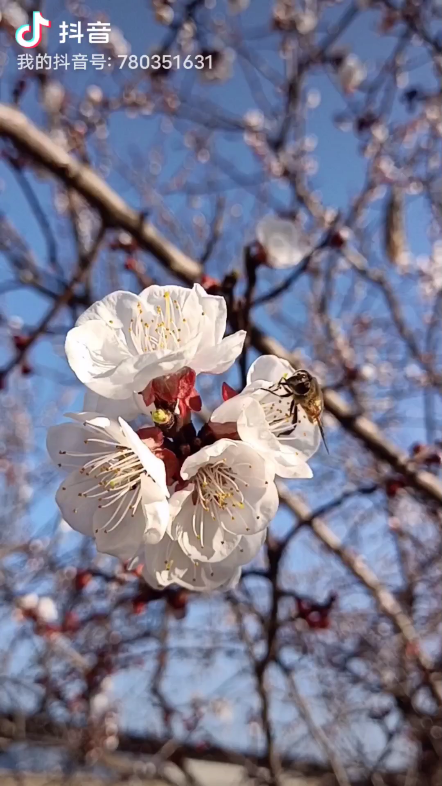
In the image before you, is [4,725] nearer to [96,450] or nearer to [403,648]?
[403,648]

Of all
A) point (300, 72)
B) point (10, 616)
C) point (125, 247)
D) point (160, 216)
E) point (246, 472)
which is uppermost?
point (300, 72)

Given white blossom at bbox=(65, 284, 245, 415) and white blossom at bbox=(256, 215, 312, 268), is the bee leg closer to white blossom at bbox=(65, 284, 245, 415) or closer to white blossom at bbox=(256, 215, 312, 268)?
white blossom at bbox=(65, 284, 245, 415)

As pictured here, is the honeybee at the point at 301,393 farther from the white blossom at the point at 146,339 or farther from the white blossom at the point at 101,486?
the white blossom at the point at 101,486

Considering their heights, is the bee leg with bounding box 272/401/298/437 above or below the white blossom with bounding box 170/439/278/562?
above

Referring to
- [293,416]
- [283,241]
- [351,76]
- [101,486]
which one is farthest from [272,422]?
[351,76]

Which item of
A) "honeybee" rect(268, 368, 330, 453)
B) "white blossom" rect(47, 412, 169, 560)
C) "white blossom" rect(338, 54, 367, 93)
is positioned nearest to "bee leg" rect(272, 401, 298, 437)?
"honeybee" rect(268, 368, 330, 453)

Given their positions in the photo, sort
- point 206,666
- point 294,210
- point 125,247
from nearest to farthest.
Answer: point 125,247
point 294,210
point 206,666

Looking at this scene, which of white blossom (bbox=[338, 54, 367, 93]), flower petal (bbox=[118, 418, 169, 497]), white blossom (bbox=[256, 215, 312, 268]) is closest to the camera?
flower petal (bbox=[118, 418, 169, 497])

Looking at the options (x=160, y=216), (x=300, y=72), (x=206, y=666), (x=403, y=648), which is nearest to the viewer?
(x=403, y=648)

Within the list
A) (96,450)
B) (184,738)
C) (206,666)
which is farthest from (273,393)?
(206,666)
